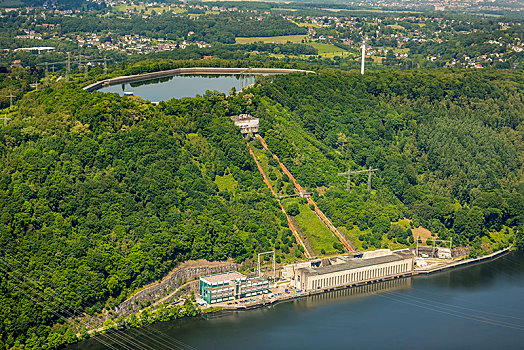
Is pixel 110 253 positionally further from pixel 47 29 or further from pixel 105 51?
pixel 47 29

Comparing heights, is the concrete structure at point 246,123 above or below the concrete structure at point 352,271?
above

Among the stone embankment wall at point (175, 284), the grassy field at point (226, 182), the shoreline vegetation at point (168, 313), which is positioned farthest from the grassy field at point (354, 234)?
the stone embankment wall at point (175, 284)

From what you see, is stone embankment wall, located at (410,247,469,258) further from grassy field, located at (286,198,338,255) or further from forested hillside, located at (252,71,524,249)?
grassy field, located at (286,198,338,255)

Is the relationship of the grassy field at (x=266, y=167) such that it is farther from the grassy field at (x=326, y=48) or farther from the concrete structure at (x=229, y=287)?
the grassy field at (x=326, y=48)

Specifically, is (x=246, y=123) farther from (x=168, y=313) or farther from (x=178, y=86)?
(x=168, y=313)

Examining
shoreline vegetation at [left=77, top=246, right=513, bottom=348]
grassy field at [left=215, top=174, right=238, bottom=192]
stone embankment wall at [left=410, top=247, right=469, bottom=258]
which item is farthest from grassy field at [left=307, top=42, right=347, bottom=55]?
shoreline vegetation at [left=77, top=246, right=513, bottom=348]

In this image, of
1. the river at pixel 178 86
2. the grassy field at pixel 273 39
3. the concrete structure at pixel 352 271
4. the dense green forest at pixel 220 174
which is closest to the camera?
the dense green forest at pixel 220 174

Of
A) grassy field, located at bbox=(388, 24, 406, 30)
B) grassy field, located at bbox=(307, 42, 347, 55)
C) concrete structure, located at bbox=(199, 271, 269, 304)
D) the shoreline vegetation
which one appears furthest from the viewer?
grassy field, located at bbox=(388, 24, 406, 30)
